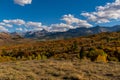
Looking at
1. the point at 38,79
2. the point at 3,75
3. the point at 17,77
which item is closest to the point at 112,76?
the point at 38,79

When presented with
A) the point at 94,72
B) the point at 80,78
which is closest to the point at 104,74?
the point at 94,72

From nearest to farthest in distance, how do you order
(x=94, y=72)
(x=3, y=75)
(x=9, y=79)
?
(x=9, y=79), (x=3, y=75), (x=94, y=72)

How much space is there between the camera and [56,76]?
69.8 feet

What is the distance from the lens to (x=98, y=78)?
20188 mm

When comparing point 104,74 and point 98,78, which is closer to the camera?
point 98,78

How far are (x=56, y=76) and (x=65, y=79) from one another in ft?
4.70

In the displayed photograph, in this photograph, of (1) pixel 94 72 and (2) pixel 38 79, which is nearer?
(2) pixel 38 79

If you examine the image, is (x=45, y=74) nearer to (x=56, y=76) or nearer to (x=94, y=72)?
(x=56, y=76)

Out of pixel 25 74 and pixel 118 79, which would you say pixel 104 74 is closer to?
pixel 118 79

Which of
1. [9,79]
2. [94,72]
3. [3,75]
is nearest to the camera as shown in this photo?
[9,79]

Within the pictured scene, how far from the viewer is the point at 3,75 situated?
2086 centimetres

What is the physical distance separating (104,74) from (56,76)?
4.37 meters

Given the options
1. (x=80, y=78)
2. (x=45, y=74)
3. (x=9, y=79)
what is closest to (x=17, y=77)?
(x=9, y=79)

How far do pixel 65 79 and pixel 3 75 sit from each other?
17.4 feet
